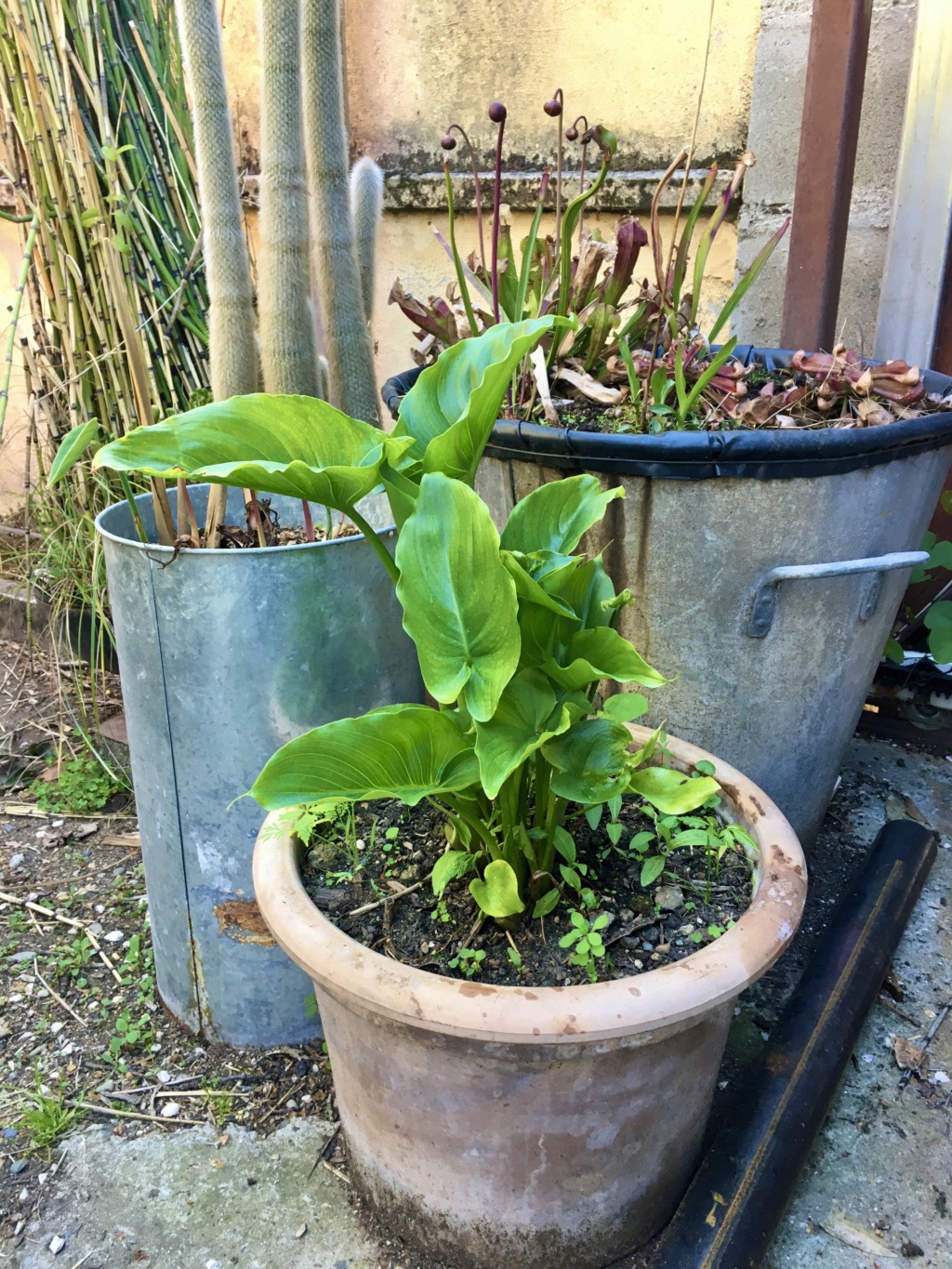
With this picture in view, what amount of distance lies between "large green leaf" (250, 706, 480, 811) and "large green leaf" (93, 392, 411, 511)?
21cm

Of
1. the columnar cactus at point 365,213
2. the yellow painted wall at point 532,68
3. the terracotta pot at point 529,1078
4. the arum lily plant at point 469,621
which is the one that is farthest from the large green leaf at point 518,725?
the yellow painted wall at point 532,68

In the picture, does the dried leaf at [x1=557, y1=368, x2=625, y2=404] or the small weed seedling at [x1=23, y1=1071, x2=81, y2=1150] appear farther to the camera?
the dried leaf at [x1=557, y1=368, x2=625, y2=404]

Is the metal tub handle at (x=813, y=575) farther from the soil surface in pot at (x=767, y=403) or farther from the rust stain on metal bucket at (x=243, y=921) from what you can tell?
the rust stain on metal bucket at (x=243, y=921)

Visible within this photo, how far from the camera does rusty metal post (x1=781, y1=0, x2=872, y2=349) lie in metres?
1.64


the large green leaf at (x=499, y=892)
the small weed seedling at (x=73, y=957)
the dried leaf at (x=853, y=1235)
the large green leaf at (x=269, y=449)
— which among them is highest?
the large green leaf at (x=269, y=449)

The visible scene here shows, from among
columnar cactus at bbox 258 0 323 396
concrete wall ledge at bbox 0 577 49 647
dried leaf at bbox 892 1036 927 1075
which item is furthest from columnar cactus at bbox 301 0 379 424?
concrete wall ledge at bbox 0 577 49 647

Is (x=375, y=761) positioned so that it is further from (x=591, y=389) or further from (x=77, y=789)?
(x=77, y=789)

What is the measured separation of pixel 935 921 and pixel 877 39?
5.54ft

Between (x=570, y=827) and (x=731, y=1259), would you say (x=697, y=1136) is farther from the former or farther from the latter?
(x=570, y=827)

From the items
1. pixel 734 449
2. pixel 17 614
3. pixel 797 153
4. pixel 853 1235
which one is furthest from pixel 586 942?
pixel 17 614

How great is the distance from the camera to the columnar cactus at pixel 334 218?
56.8 inches

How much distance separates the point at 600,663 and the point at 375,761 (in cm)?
24

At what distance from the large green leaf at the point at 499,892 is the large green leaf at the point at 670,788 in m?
0.15

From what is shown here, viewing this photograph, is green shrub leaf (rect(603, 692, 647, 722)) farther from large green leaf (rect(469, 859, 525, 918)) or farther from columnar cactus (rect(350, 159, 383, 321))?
columnar cactus (rect(350, 159, 383, 321))
